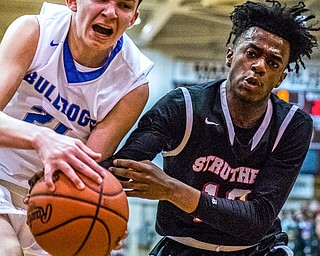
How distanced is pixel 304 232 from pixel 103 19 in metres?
9.51

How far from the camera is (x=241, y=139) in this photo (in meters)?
3.78

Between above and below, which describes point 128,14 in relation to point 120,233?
above

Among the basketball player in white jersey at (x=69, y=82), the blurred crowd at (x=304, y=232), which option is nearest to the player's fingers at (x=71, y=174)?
the basketball player in white jersey at (x=69, y=82)

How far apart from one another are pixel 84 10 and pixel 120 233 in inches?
40.1

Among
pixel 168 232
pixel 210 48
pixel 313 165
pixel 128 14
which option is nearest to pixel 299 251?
pixel 313 165

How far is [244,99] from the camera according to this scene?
145 inches

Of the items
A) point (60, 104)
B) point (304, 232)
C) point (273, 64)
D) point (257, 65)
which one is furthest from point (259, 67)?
point (304, 232)

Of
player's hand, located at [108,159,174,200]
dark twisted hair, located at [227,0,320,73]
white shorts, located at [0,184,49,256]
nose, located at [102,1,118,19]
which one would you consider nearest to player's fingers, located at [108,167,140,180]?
player's hand, located at [108,159,174,200]

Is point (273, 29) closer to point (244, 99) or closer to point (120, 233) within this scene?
point (244, 99)

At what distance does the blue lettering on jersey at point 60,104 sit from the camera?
11.3 ft

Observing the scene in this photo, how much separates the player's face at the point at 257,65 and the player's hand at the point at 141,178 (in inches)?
27.3

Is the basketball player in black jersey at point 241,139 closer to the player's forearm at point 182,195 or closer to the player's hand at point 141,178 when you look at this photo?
the player's forearm at point 182,195

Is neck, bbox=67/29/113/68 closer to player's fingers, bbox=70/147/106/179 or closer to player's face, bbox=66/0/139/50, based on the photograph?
player's face, bbox=66/0/139/50

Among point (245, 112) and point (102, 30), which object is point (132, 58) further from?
point (245, 112)
